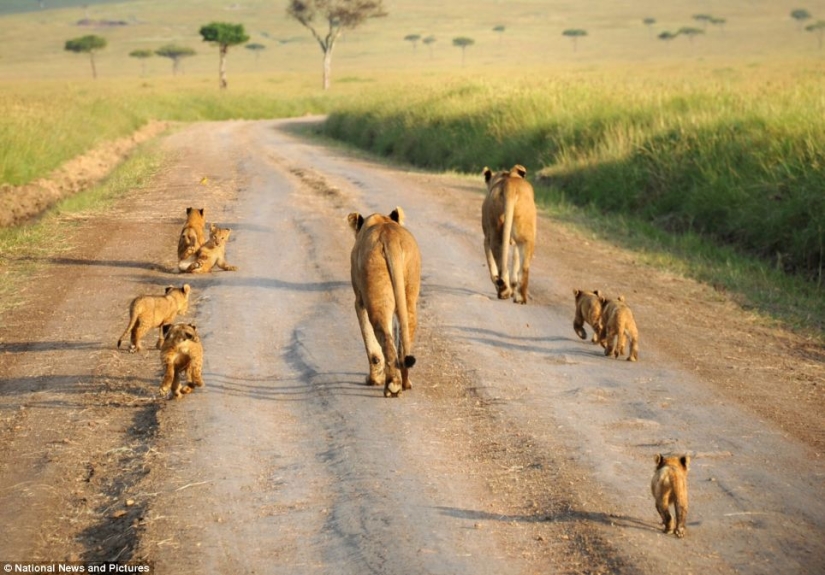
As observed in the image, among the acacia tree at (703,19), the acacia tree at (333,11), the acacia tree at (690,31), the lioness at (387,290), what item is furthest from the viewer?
the acacia tree at (703,19)

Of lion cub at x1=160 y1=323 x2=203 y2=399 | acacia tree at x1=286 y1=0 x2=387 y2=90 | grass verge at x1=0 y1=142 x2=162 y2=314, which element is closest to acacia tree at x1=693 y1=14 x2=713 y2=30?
acacia tree at x1=286 y1=0 x2=387 y2=90

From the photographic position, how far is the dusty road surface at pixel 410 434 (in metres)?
5.30

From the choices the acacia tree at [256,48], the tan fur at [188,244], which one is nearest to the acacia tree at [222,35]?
the acacia tree at [256,48]

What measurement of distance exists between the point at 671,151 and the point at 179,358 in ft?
36.7

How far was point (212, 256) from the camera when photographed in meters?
11.6

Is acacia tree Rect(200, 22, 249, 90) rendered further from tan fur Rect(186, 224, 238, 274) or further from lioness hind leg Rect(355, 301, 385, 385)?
lioness hind leg Rect(355, 301, 385, 385)

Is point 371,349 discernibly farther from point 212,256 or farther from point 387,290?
point 212,256

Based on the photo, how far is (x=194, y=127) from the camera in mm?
39438

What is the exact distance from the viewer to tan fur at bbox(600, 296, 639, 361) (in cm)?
855

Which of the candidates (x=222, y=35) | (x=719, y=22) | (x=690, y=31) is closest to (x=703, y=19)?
(x=719, y=22)

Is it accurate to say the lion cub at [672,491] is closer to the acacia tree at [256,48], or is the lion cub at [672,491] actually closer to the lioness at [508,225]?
the lioness at [508,225]

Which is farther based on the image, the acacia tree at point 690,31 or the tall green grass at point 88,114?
the acacia tree at point 690,31

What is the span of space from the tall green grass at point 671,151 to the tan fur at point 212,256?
6.05 m

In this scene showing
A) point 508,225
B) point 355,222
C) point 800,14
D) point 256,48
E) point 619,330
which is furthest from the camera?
point 256,48
